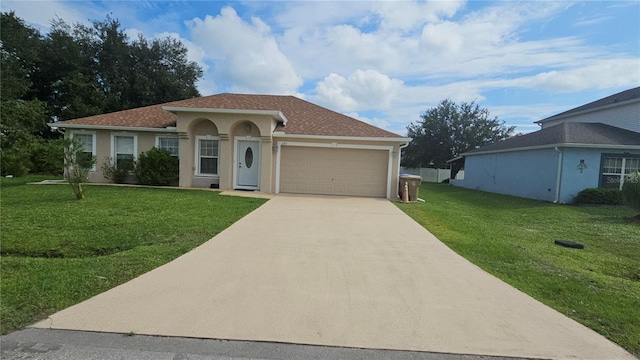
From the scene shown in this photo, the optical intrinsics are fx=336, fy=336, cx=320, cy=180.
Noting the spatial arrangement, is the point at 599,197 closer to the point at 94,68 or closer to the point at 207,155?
the point at 207,155

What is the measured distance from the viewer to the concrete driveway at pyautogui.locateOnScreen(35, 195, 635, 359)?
124 inches

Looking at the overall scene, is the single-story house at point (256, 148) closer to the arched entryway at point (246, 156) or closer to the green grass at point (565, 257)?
the arched entryway at point (246, 156)

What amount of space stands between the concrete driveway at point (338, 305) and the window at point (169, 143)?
1054 cm

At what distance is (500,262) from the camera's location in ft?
18.9

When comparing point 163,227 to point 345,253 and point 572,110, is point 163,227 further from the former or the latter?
point 572,110

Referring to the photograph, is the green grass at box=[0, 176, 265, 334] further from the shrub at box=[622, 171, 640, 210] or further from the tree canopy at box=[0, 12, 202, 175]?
the tree canopy at box=[0, 12, 202, 175]

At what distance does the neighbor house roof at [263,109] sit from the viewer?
1452cm

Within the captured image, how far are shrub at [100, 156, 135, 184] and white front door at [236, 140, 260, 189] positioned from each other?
16.1ft

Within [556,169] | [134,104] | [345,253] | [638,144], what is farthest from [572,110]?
[134,104]

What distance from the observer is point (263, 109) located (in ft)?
45.8

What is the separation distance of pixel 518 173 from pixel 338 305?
63.3 feet

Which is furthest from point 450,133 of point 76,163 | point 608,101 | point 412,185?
point 76,163

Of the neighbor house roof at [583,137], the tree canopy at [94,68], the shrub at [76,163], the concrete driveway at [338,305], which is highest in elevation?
the tree canopy at [94,68]

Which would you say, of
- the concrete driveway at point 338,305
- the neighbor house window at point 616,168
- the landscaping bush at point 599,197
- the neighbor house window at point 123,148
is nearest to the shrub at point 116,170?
the neighbor house window at point 123,148
